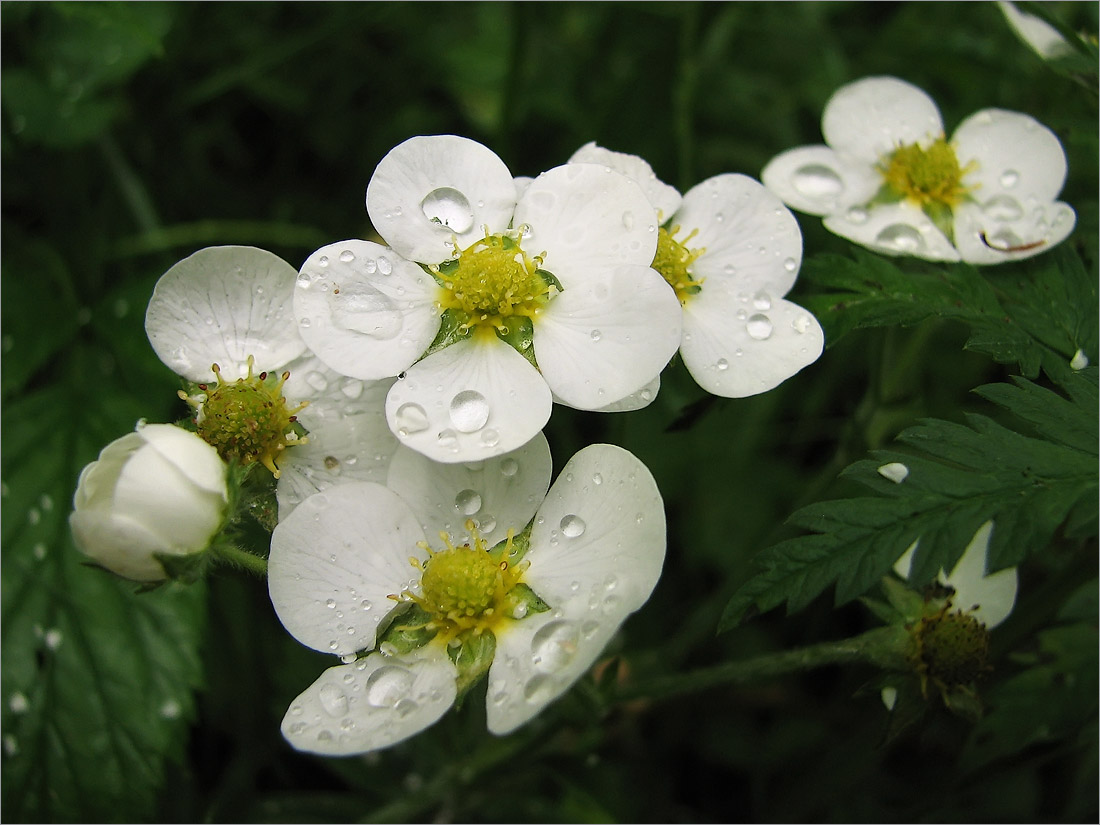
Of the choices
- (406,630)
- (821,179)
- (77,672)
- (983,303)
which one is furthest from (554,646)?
(821,179)

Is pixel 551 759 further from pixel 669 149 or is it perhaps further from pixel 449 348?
pixel 669 149

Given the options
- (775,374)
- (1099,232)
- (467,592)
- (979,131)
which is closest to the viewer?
(467,592)

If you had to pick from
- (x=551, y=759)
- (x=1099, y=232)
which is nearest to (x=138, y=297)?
(x=551, y=759)

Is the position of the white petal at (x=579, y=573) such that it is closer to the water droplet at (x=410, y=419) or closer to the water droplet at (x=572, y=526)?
the water droplet at (x=572, y=526)

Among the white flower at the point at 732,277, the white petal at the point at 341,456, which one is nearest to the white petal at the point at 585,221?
the white flower at the point at 732,277

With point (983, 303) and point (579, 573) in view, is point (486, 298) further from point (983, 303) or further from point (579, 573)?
point (983, 303)
